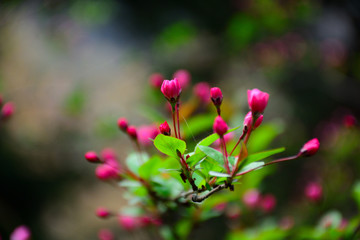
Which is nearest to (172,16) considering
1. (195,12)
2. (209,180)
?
(195,12)

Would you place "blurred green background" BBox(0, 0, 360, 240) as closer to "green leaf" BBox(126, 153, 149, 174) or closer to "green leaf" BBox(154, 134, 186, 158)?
"green leaf" BBox(126, 153, 149, 174)

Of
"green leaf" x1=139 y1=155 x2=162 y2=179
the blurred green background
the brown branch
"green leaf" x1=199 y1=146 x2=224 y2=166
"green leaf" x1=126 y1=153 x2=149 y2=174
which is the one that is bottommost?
the blurred green background

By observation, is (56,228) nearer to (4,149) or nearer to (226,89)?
(4,149)

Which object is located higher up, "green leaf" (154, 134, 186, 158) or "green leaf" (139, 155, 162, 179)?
"green leaf" (154, 134, 186, 158)

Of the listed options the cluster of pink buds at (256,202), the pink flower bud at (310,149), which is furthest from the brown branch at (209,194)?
the cluster of pink buds at (256,202)

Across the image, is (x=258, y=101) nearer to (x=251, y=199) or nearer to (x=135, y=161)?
(x=135, y=161)

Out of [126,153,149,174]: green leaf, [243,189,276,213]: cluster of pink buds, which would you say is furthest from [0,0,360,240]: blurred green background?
[126,153,149,174]: green leaf
